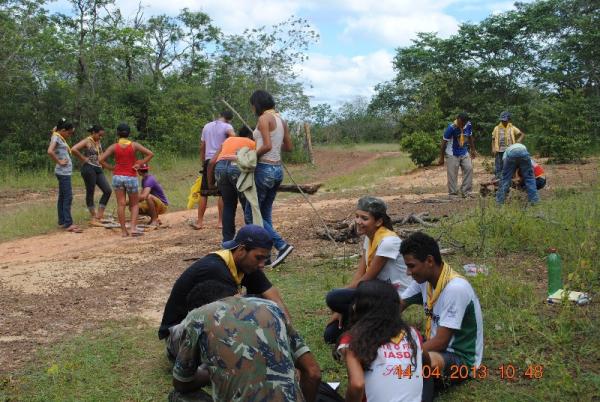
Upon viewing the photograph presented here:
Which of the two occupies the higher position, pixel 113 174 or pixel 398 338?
pixel 113 174

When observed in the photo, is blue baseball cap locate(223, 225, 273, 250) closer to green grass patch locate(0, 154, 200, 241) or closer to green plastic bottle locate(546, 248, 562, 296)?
green plastic bottle locate(546, 248, 562, 296)

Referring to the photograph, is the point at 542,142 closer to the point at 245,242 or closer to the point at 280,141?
the point at 280,141

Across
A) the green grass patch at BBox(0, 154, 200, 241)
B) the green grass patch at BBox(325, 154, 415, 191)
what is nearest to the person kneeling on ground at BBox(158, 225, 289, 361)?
the green grass patch at BBox(0, 154, 200, 241)

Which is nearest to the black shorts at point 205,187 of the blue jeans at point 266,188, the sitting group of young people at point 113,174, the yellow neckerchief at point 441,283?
the sitting group of young people at point 113,174

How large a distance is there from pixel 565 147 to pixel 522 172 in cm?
785

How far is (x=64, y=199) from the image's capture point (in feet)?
30.8

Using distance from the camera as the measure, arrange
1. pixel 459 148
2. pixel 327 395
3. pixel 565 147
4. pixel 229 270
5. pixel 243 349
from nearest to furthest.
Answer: pixel 243 349
pixel 327 395
pixel 229 270
pixel 459 148
pixel 565 147

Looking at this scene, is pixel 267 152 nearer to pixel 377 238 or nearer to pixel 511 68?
pixel 377 238

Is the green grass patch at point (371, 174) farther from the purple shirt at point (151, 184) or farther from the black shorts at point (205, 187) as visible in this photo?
the black shorts at point (205, 187)

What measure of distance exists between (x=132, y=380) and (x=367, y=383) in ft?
5.77

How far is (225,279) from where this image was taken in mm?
3654

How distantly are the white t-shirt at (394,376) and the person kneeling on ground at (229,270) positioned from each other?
717 mm

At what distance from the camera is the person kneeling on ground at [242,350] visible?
2.65m

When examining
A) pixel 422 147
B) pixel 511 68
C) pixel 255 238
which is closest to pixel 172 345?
pixel 255 238
